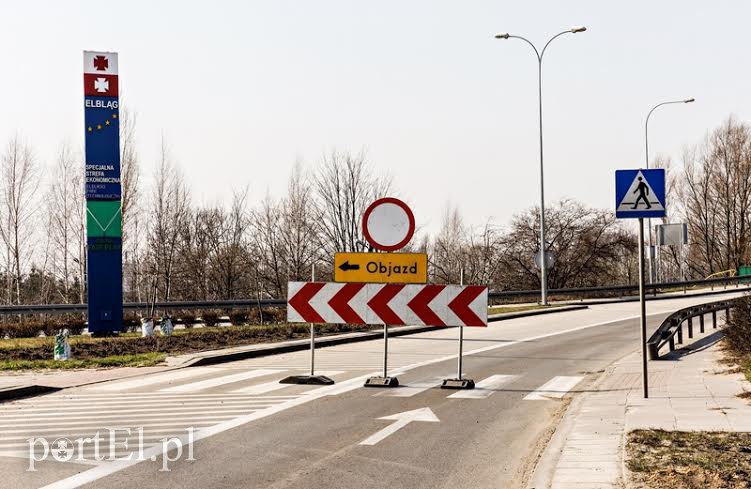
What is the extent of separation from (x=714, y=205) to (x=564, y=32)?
39.2 metres

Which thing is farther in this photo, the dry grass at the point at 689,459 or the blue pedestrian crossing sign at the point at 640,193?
the blue pedestrian crossing sign at the point at 640,193

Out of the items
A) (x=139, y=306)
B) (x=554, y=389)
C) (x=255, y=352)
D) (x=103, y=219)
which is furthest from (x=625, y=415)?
(x=139, y=306)

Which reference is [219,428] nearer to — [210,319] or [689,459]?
[689,459]

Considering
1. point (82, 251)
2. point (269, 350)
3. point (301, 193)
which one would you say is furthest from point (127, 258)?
point (269, 350)

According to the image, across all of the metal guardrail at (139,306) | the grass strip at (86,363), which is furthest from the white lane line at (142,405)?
the metal guardrail at (139,306)

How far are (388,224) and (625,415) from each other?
4872 mm

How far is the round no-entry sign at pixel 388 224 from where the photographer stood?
13.3 m

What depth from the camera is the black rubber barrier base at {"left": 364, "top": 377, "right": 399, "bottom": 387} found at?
45.0 feet

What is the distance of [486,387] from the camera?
45.9 feet

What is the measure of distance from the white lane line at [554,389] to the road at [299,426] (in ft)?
0.07

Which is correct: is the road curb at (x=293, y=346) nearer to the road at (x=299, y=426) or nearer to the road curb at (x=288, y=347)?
the road curb at (x=288, y=347)

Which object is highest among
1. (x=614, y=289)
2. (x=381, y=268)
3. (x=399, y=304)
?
(x=381, y=268)

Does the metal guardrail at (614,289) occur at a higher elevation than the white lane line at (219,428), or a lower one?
higher

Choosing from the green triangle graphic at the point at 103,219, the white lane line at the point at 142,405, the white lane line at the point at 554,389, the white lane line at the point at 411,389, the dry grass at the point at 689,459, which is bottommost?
the white lane line at the point at 554,389
